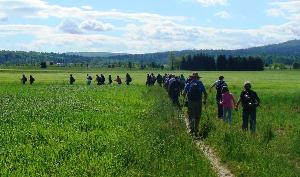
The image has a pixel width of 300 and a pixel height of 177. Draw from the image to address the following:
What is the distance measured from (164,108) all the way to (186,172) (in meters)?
13.6

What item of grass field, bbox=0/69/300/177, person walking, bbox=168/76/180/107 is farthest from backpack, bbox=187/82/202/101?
person walking, bbox=168/76/180/107

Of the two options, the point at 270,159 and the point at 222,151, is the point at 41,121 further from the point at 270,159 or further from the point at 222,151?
the point at 270,159

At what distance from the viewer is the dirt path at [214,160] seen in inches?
516

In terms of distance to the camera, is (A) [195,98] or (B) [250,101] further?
(A) [195,98]

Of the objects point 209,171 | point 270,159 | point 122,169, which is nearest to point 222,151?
point 270,159

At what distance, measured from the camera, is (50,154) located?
1388cm

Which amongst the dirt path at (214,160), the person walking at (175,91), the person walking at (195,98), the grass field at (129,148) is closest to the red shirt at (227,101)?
the grass field at (129,148)

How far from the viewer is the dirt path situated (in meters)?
13.1

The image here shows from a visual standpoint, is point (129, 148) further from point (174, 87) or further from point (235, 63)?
point (235, 63)

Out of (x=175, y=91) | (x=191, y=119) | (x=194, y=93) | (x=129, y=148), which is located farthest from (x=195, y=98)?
(x=175, y=91)

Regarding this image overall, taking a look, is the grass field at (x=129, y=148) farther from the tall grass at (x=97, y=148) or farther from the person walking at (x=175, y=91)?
the person walking at (x=175, y=91)

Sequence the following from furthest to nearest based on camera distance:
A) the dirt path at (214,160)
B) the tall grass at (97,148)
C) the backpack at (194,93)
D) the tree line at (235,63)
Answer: the tree line at (235,63) → the backpack at (194,93) → the dirt path at (214,160) → the tall grass at (97,148)

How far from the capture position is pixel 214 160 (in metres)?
14.7

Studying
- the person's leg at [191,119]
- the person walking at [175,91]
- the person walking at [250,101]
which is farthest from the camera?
the person walking at [175,91]
